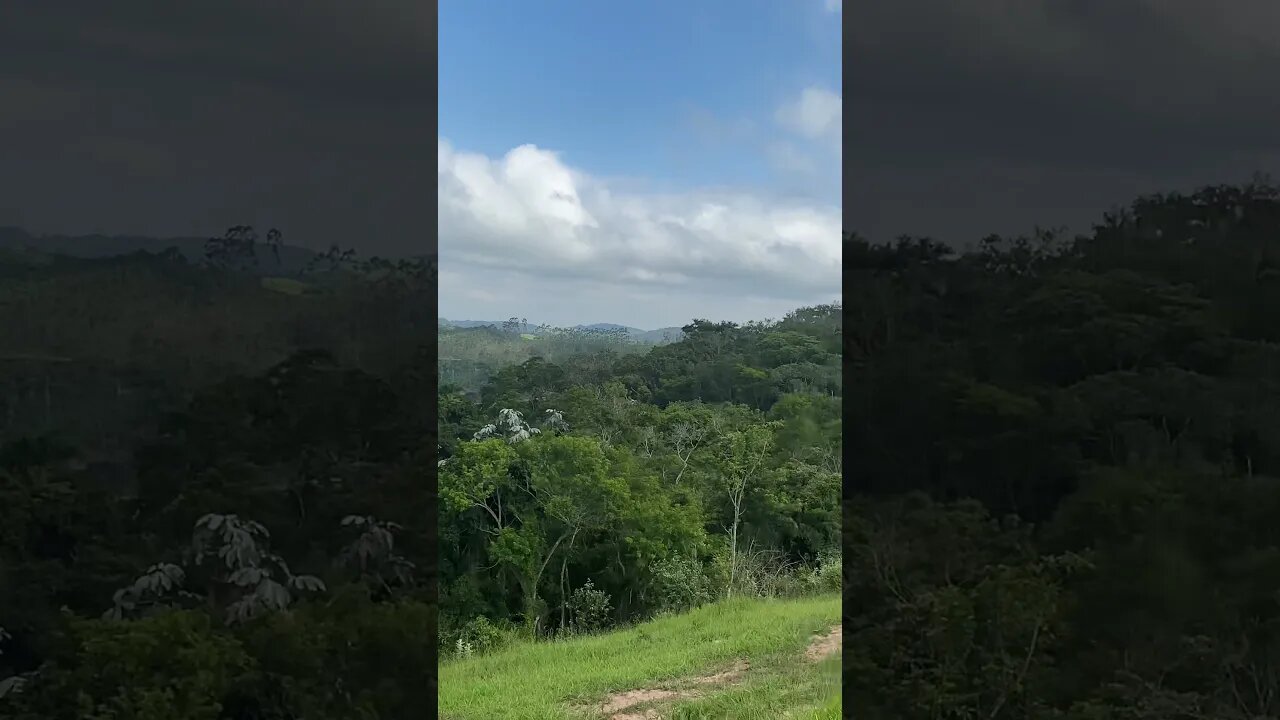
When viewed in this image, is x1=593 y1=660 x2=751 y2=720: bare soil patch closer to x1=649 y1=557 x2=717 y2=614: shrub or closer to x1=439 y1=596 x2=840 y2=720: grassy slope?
x1=439 y1=596 x2=840 y2=720: grassy slope

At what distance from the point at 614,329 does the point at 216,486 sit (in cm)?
173

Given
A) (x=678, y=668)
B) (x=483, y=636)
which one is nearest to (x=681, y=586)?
(x=678, y=668)

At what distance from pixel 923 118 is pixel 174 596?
71.7 inches

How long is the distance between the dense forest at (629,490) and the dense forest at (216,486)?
1553 millimetres

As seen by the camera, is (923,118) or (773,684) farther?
(773,684)

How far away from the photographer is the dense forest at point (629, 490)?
11.0 feet

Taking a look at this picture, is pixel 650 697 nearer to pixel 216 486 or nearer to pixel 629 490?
pixel 629 490

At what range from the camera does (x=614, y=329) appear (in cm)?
321

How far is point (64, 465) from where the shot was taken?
1.64m

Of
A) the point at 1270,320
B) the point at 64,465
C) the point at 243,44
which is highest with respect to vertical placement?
the point at 243,44

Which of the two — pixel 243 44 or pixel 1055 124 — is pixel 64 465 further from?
pixel 1055 124

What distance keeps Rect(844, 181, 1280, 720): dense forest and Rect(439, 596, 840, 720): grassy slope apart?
2.63 feet

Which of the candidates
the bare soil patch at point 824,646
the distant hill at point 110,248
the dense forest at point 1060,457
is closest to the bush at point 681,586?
the bare soil patch at point 824,646

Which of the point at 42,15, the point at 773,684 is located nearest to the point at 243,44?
the point at 42,15
